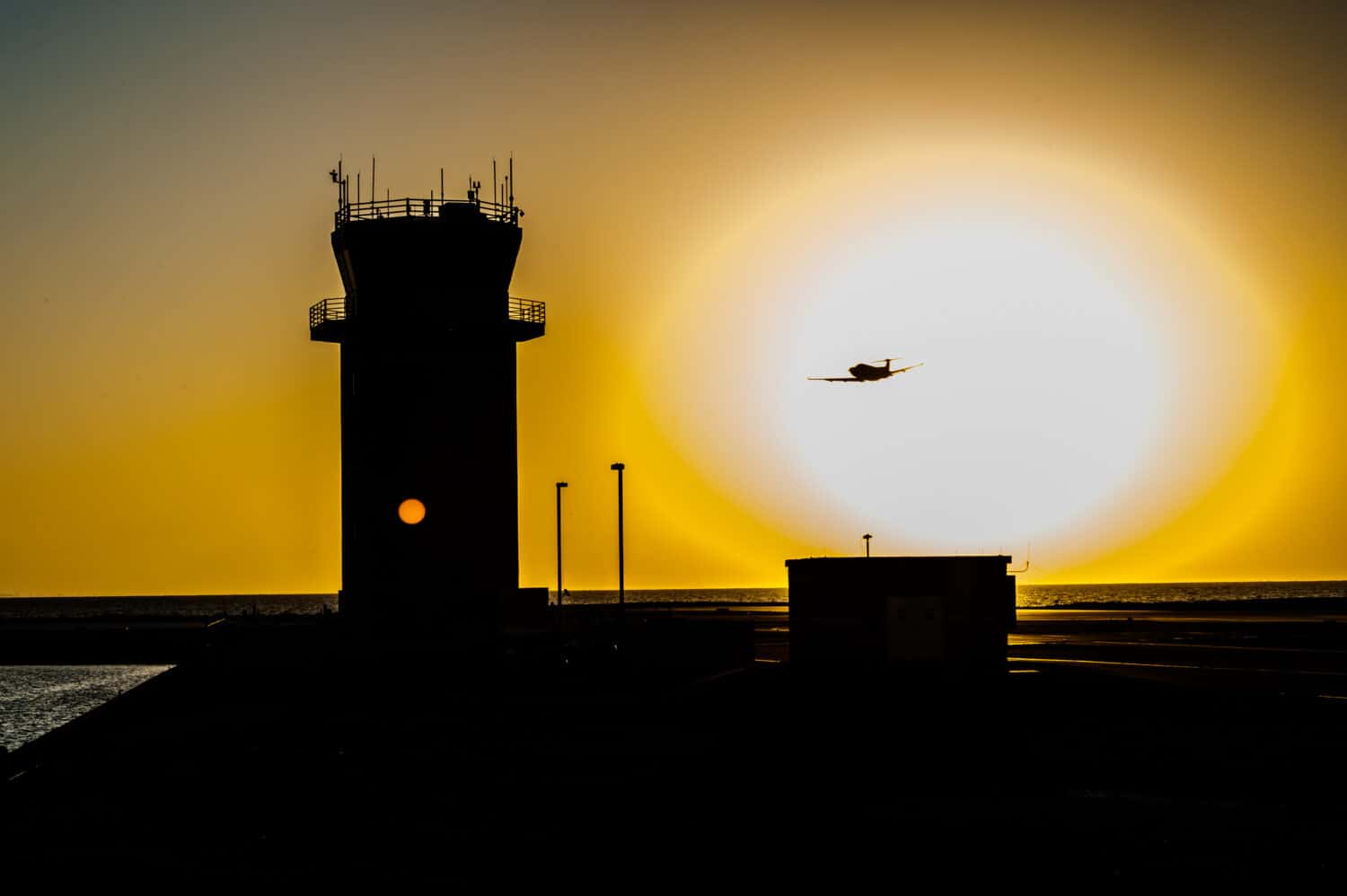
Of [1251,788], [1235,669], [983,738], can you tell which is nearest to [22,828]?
[983,738]

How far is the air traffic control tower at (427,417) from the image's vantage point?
57.2m

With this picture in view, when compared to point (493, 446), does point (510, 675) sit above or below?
below

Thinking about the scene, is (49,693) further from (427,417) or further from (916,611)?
(916,611)

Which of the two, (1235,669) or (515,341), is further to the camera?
(515,341)

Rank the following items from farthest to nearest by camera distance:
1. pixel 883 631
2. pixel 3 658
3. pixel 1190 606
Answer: pixel 1190 606
pixel 3 658
pixel 883 631

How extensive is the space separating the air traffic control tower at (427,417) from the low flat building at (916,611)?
1838 centimetres

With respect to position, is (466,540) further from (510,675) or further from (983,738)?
(983,738)

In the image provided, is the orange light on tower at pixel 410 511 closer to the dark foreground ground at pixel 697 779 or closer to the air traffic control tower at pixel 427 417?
the air traffic control tower at pixel 427 417

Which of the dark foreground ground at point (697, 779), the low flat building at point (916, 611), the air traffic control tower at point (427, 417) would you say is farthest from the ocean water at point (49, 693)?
the low flat building at point (916, 611)

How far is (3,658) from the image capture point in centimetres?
8656

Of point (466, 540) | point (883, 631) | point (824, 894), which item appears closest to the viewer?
point (824, 894)

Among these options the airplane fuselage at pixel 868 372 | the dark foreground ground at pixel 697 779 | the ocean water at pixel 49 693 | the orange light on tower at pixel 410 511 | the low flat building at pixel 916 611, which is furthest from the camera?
Answer: the ocean water at pixel 49 693

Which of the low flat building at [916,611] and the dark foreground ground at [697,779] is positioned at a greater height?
the low flat building at [916,611]

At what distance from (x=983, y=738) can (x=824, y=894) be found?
46.1ft
